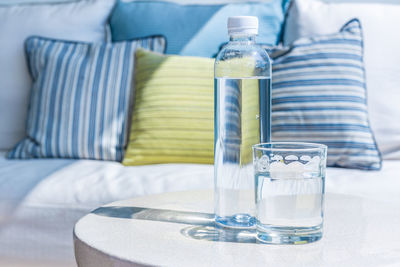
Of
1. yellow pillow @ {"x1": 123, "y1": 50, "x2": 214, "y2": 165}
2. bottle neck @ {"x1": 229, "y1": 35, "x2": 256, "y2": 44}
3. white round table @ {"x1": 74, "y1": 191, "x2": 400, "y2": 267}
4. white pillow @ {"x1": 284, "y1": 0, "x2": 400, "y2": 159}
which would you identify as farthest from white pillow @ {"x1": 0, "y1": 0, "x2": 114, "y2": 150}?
bottle neck @ {"x1": 229, "y1": 35, "x2": 256, "y2": 44}

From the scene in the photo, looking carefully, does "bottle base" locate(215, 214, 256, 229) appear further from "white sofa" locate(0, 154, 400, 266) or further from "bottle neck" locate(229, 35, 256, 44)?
"white sofa" locate(0, 154, 400, 266)

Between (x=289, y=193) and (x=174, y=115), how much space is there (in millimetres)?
1026

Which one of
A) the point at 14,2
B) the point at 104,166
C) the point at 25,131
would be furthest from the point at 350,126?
the point at 14,2

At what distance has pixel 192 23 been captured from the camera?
204cm

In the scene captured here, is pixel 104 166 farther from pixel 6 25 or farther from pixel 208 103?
pixel 6 25

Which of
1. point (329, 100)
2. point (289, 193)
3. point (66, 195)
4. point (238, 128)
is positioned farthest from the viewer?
point (329, 100)

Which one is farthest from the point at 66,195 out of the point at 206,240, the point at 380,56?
the point at 380,56

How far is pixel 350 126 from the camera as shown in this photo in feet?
5.22

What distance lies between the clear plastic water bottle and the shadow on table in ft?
0.09

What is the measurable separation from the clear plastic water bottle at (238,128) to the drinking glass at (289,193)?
0.08m

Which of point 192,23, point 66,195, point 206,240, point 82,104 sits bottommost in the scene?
point 66,195

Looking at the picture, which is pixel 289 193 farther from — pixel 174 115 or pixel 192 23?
pixel 192 23

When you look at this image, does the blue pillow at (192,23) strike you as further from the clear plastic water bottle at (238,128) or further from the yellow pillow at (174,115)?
the clear plastic water bottle at (238,128)

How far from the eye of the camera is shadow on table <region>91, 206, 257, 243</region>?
76 cm
